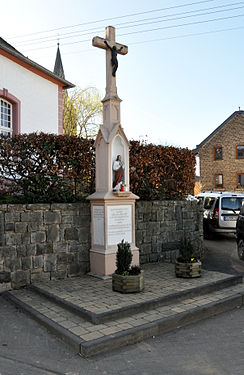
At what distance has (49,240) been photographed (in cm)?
691

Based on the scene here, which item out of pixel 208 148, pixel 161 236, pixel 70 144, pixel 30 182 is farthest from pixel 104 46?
pixel 208 148

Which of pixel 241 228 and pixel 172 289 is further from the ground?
pixel 241 228

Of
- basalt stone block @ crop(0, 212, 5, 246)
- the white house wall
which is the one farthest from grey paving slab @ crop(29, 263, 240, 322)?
the white house wall

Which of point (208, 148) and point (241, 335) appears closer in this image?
point (241, 335)

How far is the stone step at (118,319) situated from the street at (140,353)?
9 cm

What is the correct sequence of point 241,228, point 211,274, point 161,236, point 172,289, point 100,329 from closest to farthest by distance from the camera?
point 100,329
point 172,289
point 211,274
point 161,236
point 241,228

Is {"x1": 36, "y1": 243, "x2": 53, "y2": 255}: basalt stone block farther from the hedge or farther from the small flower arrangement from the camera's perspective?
the small flower arrangement

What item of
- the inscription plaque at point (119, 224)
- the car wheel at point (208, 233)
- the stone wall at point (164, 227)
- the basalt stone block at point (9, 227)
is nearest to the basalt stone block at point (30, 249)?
the basalt stone block at point (9, 227)

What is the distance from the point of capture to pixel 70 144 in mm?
7422

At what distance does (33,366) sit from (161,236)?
5.58m

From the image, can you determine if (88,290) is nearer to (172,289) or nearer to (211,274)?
(172,289)

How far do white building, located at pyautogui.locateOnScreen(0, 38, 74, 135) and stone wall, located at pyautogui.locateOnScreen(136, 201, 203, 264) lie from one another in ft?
21.5

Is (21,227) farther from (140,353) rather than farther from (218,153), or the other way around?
(218,153)

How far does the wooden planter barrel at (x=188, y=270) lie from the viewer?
22.3 feet
